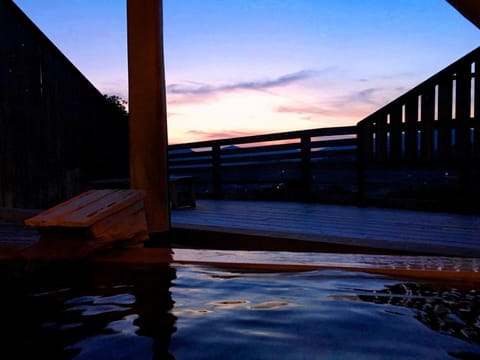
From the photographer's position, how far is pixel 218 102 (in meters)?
11.6

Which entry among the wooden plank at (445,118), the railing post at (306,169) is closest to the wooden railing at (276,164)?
the railing post at (306,169)

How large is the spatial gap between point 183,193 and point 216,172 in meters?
1.51

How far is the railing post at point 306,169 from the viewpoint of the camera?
6.53 meters

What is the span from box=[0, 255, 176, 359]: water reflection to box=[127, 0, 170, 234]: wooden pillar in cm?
99

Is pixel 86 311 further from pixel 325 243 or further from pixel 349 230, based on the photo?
pixel 349 230

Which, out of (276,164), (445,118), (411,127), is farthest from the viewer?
(276,164)

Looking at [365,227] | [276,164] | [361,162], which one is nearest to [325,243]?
[365,227]

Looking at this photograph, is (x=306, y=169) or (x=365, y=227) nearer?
(x=365, y=227)

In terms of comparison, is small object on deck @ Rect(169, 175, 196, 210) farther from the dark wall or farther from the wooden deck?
the dark wall

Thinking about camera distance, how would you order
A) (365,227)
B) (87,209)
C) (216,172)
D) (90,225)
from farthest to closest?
(216,172)
(365,227)
(87,209)
(90,225)

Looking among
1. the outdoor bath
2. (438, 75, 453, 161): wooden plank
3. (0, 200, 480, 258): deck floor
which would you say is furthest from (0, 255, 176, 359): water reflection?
(438, 75, 453, 161): wooden plank

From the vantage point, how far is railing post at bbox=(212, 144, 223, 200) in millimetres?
7742

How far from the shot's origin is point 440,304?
4.29ft

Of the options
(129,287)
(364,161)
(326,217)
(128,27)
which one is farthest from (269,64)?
(129,287)
